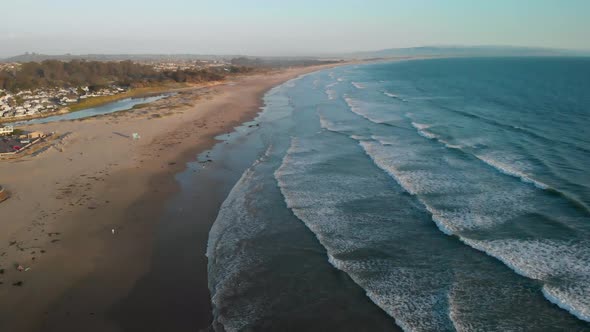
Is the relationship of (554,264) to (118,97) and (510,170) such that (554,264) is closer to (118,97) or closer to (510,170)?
(510,170)

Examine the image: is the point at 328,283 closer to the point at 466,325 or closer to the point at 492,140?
the point at 466,325

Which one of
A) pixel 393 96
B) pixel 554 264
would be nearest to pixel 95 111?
pixel 393 96

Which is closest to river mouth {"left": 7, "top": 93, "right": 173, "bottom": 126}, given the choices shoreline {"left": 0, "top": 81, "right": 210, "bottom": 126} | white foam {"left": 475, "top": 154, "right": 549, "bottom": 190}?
shoreline {"left": 0, "top": 81, "right": 210, "bottom": 126}

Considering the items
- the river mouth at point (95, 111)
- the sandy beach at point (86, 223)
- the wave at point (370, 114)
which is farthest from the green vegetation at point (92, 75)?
the wave at point (370, 114)

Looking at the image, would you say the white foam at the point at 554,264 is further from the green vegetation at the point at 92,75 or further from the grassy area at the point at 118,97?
the green vegetation at the point at 92,75

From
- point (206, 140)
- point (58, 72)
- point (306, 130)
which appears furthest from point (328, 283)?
point (58, 72)
